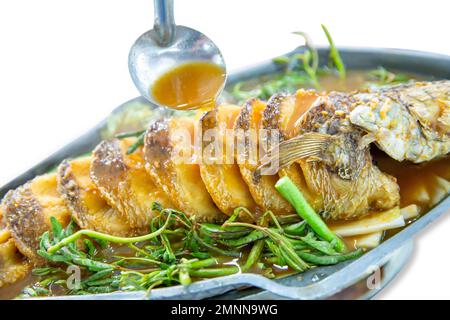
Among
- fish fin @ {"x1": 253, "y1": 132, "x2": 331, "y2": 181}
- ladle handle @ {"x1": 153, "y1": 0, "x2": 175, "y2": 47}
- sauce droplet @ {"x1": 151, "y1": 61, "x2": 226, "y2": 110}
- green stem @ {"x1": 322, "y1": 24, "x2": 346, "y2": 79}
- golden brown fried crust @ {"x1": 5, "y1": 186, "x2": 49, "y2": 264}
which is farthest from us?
green stem @ {"x1": 322, "y1": 24, "x2": 346, "y2": 79}

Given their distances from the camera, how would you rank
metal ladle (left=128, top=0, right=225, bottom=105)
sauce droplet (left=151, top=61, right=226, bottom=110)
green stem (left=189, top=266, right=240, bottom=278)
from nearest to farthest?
green stem (left=189, top=266, right=240, bottom=278) → sauce droplet (left=151, top=61, right=226, bottom=110) → metal ladle (left=128, top=0, right=225, bottom=105)

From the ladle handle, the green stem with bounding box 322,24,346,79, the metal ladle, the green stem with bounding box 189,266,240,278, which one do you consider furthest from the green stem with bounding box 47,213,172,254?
the green stem with bounding box 322,24,346,79

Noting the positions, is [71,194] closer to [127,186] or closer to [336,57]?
[127,186]

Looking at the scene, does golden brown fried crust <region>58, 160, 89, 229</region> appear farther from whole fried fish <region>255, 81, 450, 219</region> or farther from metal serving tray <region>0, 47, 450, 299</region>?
whole fried fish <region>255, 81, 450, 219</region>

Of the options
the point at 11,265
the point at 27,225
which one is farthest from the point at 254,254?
the point at 11,265

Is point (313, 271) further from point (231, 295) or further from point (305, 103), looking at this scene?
point (305, 103)

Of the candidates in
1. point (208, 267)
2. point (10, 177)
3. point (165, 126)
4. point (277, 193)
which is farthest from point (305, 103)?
point (10, 177)

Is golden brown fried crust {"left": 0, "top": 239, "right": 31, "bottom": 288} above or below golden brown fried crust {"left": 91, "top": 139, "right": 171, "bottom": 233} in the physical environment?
below
